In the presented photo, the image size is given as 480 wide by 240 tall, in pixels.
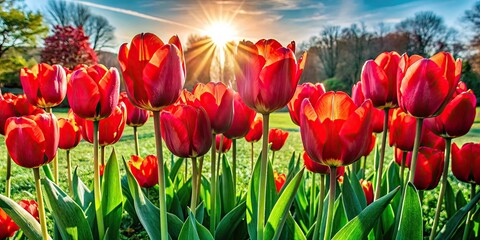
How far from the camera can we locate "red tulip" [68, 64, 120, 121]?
1.12 metres

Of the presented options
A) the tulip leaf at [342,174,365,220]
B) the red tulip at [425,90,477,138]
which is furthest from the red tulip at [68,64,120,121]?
the red tulip at [425,90,477,138]

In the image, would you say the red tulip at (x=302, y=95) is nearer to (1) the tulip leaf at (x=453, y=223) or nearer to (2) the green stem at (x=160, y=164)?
(2) the green stem at (x=160, y=164)

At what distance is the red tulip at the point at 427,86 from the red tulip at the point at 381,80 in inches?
6.2

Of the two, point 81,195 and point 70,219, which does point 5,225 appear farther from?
point 70,219

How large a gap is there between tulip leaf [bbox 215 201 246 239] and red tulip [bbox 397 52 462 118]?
2.47 feet

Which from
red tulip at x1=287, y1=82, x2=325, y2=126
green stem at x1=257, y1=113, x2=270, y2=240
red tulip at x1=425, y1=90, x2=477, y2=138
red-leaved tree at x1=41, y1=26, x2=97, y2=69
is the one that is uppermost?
red-leaved tree at x1=41, y1=26, x2=97, y2=69

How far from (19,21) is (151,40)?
99.5 feet

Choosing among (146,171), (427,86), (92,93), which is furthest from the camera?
(146,171)

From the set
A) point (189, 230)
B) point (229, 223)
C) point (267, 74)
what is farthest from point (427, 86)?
point (229, 223)

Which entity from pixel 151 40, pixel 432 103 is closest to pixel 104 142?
pixel 151 40

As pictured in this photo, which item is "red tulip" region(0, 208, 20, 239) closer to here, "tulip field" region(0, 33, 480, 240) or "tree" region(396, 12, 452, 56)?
"tulip field" region(0, 33, 480, 240)

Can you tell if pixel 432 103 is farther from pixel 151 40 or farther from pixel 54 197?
pixel 54 197

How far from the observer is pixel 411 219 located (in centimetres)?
108

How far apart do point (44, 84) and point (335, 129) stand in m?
1.07
